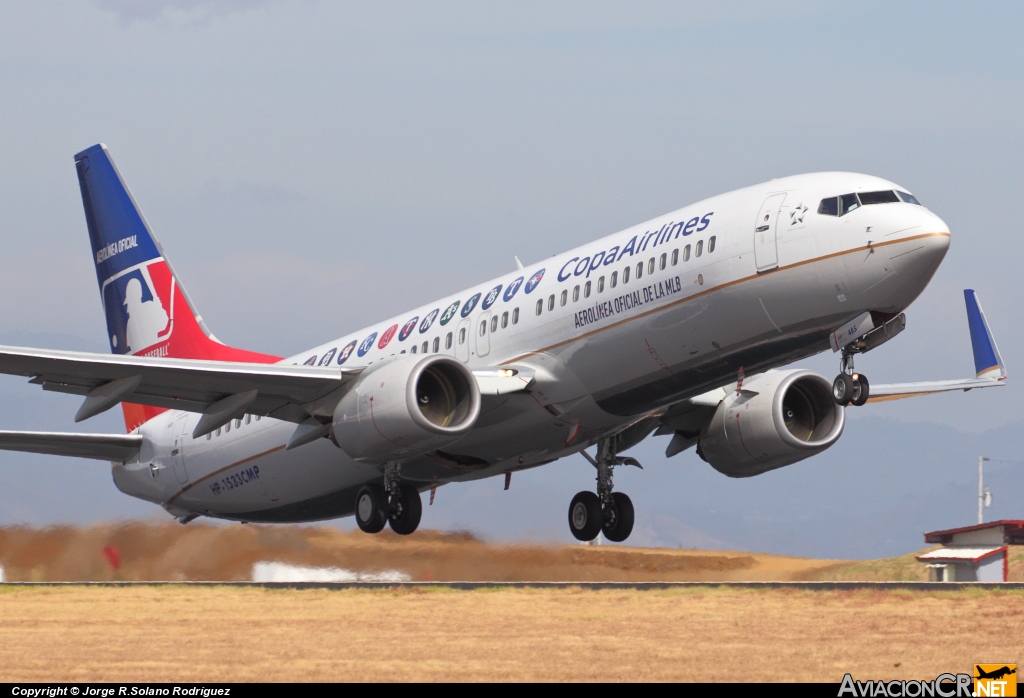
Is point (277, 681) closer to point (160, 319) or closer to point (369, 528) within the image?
point (369, 528)

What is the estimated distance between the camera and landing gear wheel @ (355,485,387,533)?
105ft

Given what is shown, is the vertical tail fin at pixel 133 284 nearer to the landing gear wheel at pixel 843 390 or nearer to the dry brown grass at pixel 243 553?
the dry brown grass at pixel 243 553

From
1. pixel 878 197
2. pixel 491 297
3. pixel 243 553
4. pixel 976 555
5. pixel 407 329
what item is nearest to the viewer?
pixel 878 197

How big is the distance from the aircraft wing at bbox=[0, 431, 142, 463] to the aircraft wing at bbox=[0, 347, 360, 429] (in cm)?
425

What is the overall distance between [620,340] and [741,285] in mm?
2678

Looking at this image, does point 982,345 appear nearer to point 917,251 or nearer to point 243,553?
point 917,251

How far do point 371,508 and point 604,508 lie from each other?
521cm

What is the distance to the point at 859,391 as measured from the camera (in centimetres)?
2661

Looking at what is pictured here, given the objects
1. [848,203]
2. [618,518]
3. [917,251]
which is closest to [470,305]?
[618,518]

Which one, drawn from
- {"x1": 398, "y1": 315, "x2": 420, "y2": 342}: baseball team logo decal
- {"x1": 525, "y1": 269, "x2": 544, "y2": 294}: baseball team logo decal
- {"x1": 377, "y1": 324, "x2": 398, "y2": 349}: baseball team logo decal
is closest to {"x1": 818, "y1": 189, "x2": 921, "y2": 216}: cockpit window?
{"x1": 525, "y1": 269, "x2": 544, "y2": 294}: baseball team logo decal

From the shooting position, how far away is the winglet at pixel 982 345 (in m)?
34.5

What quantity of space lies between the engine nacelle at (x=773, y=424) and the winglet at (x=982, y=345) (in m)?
4.31

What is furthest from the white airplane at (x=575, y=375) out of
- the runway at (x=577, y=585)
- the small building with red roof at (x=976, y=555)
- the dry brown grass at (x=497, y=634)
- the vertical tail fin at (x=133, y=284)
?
the small building with red roof at (x=976, y=555)

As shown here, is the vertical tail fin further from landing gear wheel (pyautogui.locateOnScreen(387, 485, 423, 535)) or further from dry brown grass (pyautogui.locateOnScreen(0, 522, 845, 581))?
landing gear wheel (pyautogui.locateOnScreen(387, 485, 423, 535))
